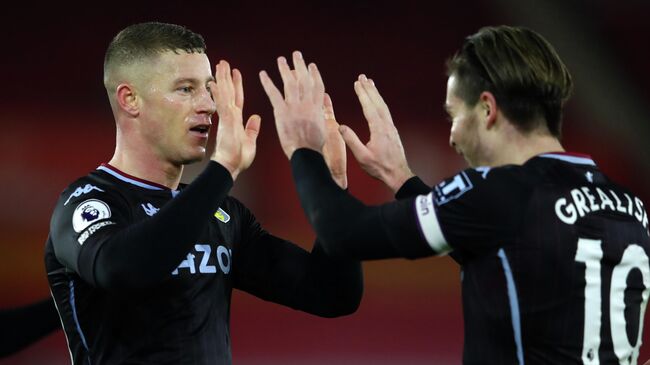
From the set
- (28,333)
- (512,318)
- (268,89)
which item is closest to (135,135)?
(268,89)

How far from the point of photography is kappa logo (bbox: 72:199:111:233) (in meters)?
2.07

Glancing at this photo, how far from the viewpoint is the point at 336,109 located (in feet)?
18.8

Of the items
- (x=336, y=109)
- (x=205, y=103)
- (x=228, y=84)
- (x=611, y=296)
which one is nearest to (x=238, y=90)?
(x=228, y=84)

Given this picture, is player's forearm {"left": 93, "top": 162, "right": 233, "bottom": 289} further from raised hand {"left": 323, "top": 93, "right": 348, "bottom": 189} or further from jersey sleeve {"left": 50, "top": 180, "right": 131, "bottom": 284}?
raised hand {"left": 323, "top": 93, "right": 348, "bottom": 189}

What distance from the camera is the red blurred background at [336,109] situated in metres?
5.46

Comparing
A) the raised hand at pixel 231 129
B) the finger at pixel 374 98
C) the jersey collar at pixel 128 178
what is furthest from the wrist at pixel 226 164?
the finger at pixel 374 98

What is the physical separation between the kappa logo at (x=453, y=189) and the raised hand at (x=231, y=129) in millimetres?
579

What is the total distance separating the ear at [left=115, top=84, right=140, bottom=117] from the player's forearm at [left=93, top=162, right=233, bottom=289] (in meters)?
0.52

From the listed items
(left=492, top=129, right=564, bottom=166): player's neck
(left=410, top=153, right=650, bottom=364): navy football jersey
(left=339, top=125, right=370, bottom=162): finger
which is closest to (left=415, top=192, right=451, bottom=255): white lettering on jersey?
(left=410, top=153, right=650, bottom=364): navy football jersey

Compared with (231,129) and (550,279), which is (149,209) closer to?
(231,129)

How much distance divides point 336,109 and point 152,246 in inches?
153

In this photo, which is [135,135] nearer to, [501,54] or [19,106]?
[501,54]

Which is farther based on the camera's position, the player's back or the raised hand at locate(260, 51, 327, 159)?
the raised hand at locate(260, 51, 327, 159)

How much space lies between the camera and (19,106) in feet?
18.1
